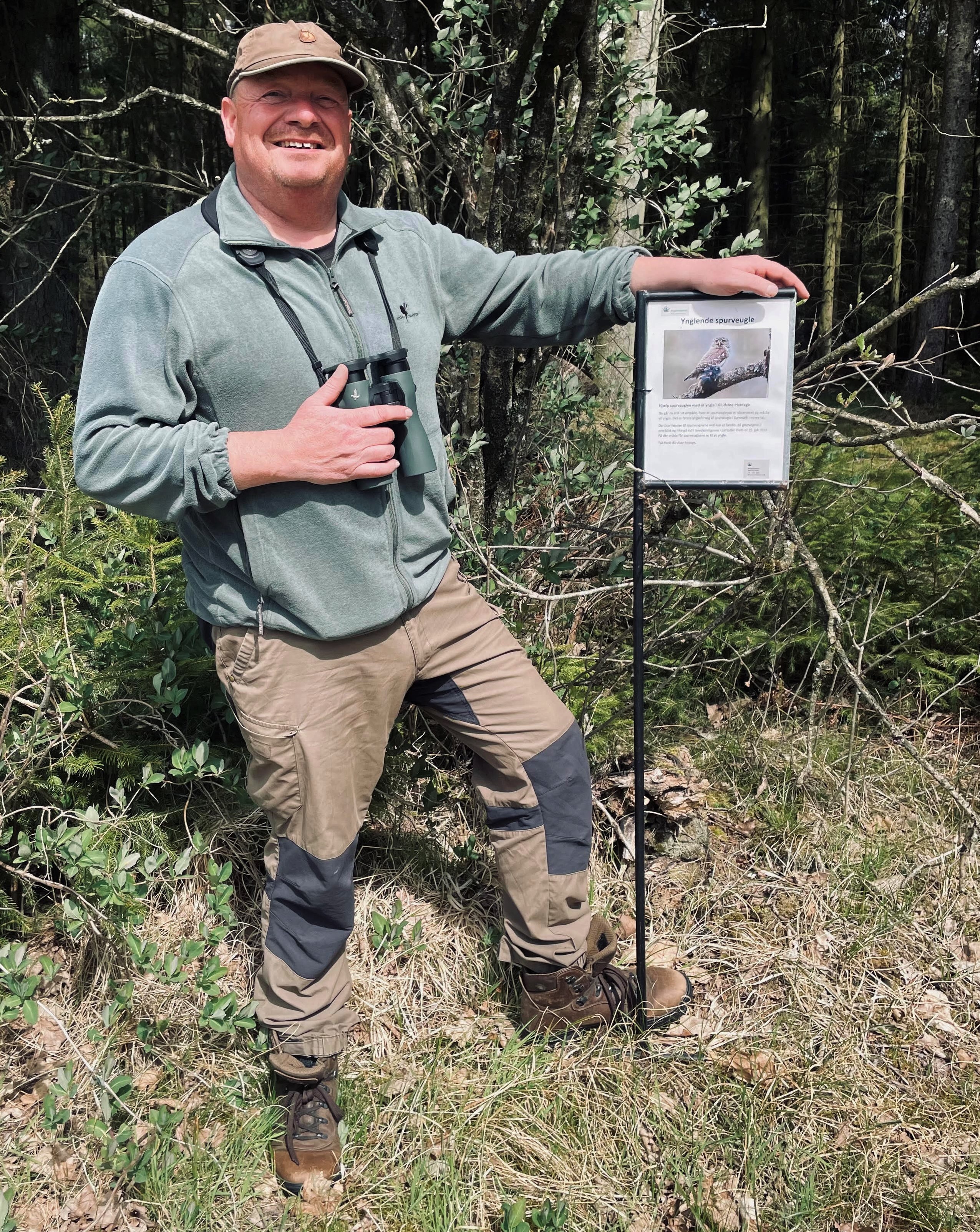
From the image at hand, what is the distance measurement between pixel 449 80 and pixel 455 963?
9.99 feet

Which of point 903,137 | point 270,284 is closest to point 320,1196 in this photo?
point 270,284

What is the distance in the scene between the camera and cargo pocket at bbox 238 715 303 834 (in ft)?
8.23

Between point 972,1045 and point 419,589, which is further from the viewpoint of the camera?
point 972,1045

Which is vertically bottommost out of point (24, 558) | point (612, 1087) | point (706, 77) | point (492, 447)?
point (612, 1087)

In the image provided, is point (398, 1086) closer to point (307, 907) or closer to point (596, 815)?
point (307, 907)

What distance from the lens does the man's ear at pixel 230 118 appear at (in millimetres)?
2457

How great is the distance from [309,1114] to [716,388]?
215 centimetres

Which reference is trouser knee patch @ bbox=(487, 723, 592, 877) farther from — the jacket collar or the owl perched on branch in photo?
the jacket collar

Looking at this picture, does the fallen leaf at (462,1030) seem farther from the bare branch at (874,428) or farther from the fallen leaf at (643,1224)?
the bare branch at (874,428)

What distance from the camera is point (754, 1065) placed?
2867mm

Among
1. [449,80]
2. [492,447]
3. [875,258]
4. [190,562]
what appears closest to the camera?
[190,562]

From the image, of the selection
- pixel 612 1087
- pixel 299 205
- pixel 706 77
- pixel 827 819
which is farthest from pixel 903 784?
pixel 706 77

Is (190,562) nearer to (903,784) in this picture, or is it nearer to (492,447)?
(492,447)

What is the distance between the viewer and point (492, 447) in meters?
3.90
